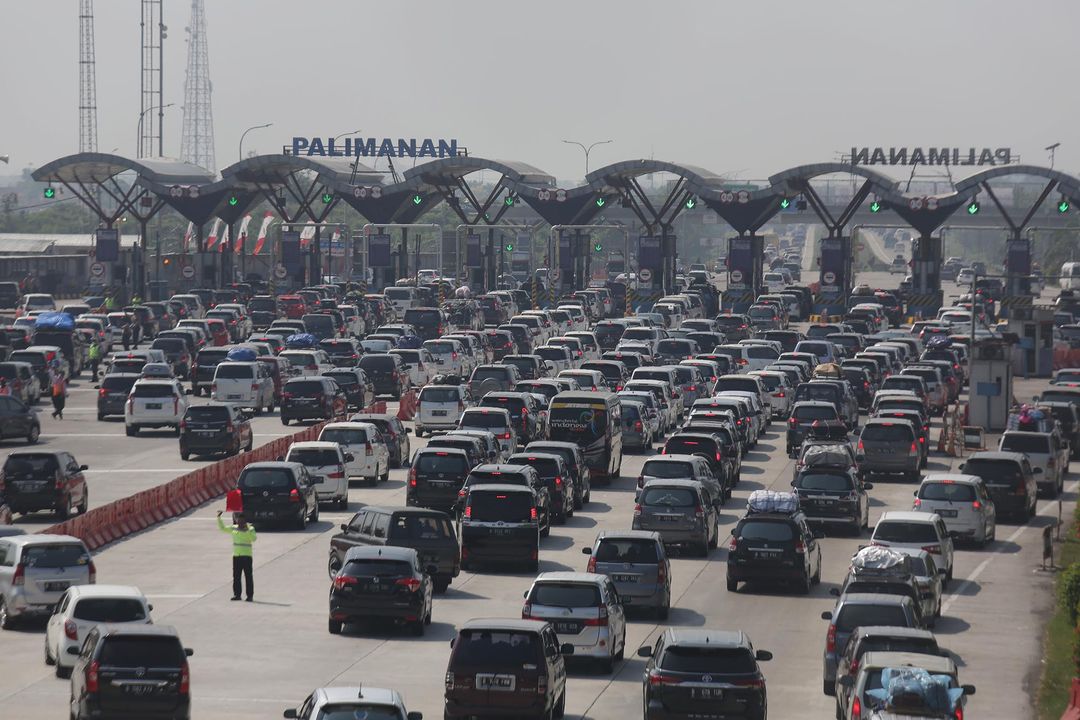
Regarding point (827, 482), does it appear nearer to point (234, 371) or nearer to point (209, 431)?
point (209, 431)

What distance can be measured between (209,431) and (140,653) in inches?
1144

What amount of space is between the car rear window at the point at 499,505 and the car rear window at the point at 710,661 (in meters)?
13.3

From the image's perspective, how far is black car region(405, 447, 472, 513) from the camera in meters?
41.4

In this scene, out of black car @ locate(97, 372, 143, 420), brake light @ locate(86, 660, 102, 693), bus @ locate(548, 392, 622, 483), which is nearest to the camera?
brake light @ locate(86, 660, 102, 693)

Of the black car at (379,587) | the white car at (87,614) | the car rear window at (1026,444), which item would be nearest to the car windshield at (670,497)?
the black car at (379,587)

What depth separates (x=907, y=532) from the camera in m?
35.0

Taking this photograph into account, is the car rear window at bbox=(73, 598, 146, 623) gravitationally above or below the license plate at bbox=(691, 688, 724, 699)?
above

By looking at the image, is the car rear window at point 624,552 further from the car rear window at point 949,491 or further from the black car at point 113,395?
the black car at point 113,395

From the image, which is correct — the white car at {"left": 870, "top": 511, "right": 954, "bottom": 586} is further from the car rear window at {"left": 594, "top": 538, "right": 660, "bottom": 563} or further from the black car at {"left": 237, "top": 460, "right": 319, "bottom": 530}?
the black car at {"left": 237, "top": 460, "right": 319, "bottom": 530}

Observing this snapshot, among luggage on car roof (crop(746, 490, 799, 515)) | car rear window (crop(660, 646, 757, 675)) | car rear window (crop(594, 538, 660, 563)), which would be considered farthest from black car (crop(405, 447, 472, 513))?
car rear window (crop(660, 646, 757, 675))

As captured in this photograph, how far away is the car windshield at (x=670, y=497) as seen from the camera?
37906mm

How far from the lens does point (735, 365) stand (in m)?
73.3

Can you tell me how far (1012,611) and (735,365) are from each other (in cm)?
3960

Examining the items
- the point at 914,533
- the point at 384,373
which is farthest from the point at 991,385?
the point at 914,533
